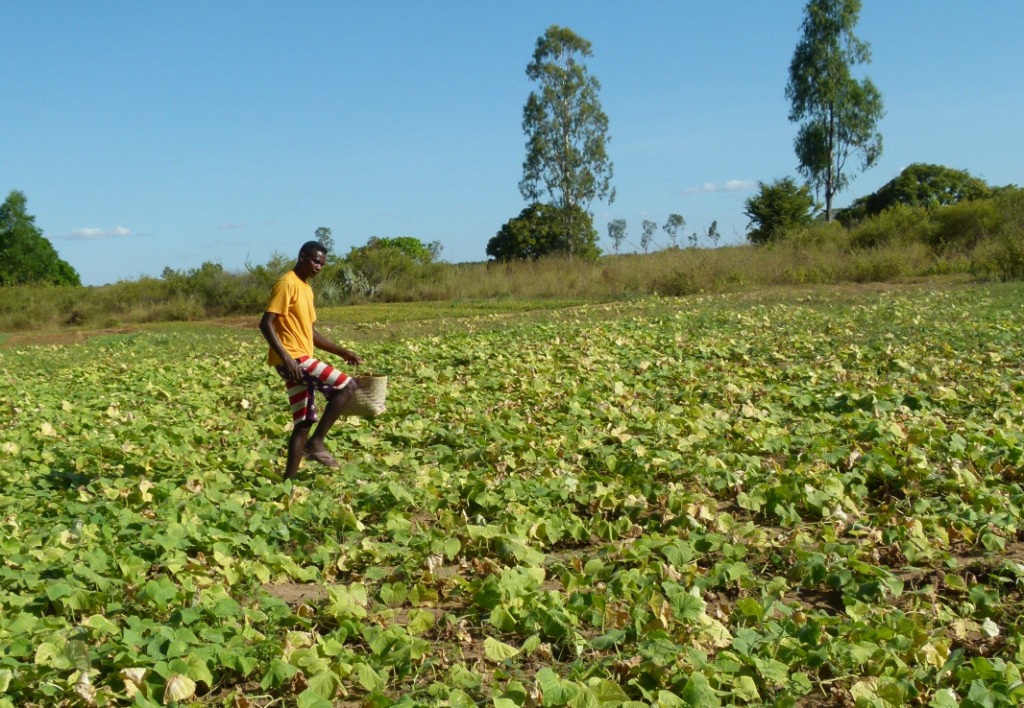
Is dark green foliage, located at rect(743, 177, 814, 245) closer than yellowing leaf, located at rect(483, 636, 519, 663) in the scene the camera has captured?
No

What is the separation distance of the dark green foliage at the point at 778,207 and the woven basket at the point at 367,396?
34807mm

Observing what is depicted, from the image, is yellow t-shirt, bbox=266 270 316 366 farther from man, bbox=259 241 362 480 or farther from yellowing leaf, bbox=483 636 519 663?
yellowing leaf, bbox=483 636 519 663

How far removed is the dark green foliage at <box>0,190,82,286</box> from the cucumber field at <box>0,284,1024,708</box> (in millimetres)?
37663

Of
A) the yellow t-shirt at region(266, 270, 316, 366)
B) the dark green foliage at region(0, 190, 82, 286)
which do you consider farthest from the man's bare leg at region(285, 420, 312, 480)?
the dark green foliage at region(0, 190, 82, 286)

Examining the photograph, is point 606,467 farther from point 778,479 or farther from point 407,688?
point 407,688

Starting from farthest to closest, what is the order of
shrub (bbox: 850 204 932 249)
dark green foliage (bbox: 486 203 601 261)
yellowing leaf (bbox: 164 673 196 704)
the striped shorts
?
dark green foliage (bbox: 486 203 601 261) < shrub (bbox: 850 204 932 249) < the striped shorts < yellowing leaf (bbox: 164 673 196 704)

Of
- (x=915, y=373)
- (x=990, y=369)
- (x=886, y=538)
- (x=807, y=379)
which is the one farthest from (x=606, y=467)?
(x=990, y=369)

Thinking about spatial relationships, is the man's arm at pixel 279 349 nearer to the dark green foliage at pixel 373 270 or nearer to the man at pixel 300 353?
the man at pixel 300 353

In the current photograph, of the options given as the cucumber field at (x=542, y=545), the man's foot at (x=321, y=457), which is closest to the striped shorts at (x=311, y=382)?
the man's foot at (x=321, y=457)

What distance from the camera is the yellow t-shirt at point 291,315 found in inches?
244

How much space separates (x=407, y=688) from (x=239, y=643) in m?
0.65

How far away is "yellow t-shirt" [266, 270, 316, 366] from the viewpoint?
621 cm

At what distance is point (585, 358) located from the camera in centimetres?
1119

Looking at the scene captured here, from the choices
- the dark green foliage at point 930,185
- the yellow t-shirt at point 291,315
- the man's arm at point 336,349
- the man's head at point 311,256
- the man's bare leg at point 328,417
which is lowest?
the man's bare leg at point 328,417
